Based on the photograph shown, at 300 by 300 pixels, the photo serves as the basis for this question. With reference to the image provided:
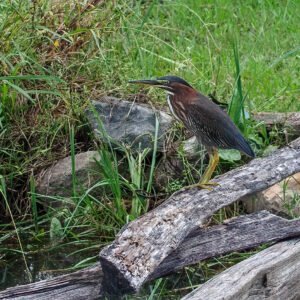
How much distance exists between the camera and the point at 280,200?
4.15 m

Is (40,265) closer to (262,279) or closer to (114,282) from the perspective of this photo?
(114,282)

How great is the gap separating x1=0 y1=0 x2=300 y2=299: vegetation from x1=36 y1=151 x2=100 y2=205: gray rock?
74 millimetres

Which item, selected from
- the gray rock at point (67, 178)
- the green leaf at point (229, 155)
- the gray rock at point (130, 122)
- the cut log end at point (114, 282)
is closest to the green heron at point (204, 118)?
the green leaf at point (229, 155)

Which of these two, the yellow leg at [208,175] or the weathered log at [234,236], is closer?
the weathered log at [234,236]

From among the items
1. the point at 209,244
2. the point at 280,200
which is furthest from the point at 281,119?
the point at 209,244

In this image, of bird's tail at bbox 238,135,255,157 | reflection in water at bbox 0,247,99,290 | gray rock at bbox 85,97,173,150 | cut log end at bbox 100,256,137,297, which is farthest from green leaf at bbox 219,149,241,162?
cut log end at bbox 100,256,137,297

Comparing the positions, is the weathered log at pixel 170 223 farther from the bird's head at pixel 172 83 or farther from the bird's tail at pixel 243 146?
the bird's head at pixel 172 83

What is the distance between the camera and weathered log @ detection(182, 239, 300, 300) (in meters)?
2.55

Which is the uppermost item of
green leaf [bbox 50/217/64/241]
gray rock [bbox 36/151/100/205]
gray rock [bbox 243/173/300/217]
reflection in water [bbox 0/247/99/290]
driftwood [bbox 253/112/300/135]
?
driftwood [bbox 253/112/300/135]

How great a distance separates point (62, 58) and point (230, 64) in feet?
5.20

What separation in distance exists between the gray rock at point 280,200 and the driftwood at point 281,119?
51 centimetres

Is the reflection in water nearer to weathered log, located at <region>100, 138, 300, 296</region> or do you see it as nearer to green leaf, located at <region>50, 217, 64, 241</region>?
green leaf, located at <region>50, 217, 64, 241</region>

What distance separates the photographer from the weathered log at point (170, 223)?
2.62 metres

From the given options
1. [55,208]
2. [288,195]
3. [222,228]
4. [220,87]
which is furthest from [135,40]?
[222,228]
